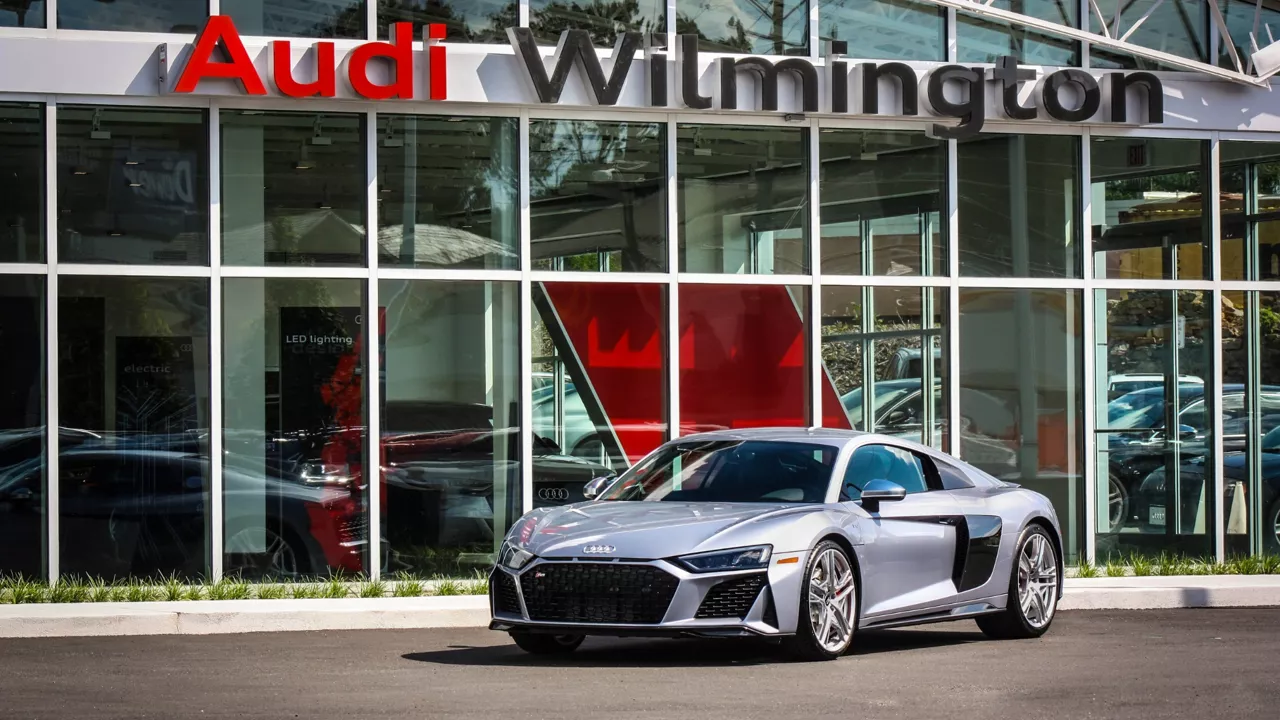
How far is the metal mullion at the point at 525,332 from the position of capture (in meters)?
15.5

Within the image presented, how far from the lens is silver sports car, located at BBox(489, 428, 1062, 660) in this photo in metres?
9.27

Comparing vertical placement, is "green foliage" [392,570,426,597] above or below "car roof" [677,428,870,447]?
below

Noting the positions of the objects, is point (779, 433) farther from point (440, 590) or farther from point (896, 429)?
point (896, 429)

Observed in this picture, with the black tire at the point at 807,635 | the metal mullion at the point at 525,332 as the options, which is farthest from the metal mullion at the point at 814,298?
the black tire at the point at 807,635

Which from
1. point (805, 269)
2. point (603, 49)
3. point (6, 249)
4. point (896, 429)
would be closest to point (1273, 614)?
point (896, 429)

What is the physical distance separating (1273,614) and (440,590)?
21.7 ft

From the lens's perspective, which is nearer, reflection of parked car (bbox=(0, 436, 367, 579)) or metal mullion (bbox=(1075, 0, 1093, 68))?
reflection of parked car (bbox=(0, 436, 367, 579))

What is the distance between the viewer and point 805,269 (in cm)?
1628

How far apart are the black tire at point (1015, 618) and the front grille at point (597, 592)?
119 inches

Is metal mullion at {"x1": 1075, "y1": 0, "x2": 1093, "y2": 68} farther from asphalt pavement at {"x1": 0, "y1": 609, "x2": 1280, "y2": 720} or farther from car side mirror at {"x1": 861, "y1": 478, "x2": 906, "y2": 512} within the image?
car side mirror at {"x1": 861, "y1": 478, "x2": 906, "y2": 512}

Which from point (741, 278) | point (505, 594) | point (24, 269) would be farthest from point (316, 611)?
point (741, 278)

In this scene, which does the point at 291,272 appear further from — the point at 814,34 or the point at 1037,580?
the point at 1037,580

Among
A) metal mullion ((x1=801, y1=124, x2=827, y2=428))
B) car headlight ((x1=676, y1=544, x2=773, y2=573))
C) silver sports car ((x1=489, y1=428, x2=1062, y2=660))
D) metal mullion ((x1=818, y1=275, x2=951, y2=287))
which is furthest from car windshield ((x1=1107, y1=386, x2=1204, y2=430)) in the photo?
car headlight ((x1=676, y1=544, x2=773, y2=573))

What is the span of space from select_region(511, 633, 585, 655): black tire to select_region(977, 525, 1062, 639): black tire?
286cm
